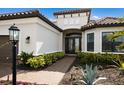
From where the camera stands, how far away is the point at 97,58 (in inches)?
321

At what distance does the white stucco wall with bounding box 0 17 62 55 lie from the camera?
762cm

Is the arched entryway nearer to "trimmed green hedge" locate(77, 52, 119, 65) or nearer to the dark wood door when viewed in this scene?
"trimmed green hedge" locate(77, 52, 119, 65)

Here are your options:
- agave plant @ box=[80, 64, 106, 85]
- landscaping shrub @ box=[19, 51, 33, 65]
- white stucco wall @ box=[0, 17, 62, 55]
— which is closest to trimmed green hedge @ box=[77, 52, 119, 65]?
agave plant @ box=[80, 64, 106, 85]

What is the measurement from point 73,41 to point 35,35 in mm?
1291

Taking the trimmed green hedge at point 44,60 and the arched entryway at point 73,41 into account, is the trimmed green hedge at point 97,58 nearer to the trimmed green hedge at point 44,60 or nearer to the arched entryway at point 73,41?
the arched entryway at point 73,41

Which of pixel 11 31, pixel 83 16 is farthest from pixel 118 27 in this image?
pixel 11 31

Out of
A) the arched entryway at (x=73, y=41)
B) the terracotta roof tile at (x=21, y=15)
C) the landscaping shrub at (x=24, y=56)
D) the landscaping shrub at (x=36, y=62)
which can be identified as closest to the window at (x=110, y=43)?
the arched entryway at (x=73, y=41)

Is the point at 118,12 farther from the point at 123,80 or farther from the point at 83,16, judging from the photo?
the point at 123,80

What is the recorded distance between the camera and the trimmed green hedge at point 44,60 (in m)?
7.60

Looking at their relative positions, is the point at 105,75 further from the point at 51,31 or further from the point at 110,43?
the point at 51,31

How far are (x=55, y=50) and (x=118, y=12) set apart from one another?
2388 millimetres

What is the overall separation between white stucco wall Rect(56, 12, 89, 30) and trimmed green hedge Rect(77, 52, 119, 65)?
0.98 metres
